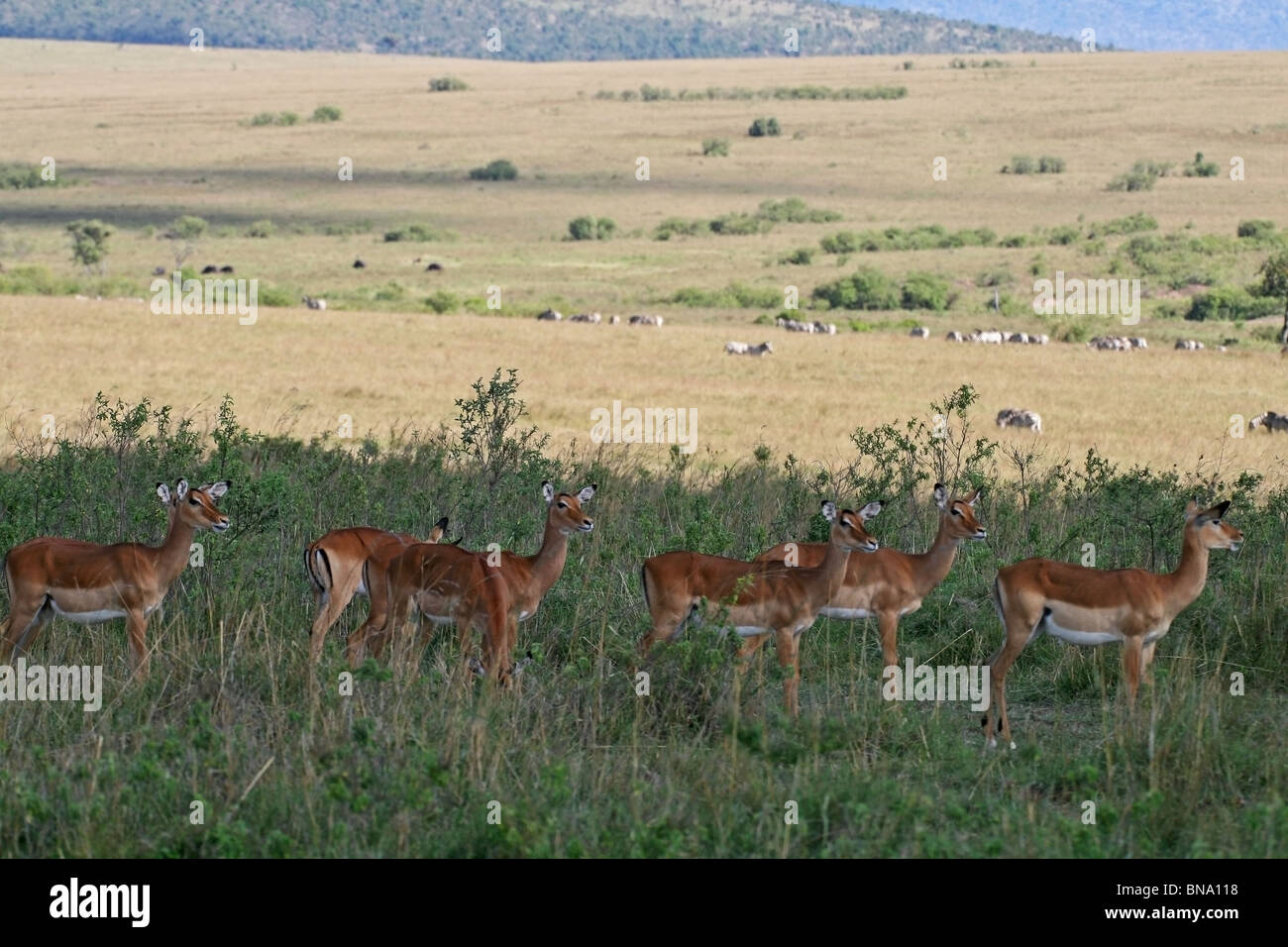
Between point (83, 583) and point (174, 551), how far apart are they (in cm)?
51

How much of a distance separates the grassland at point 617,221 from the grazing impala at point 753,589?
7.21 metres

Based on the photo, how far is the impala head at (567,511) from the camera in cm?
898

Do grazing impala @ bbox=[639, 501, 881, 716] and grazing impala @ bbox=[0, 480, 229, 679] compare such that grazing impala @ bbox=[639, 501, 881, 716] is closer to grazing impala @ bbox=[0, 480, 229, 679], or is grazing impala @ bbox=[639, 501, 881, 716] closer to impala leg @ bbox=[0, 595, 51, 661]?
grazing impala @ bbox=[0, 480, 229, 679]

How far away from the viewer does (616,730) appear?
796 centimetres

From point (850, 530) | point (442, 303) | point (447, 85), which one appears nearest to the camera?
point (850, 530)

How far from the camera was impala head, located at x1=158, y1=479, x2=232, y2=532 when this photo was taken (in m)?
8.76

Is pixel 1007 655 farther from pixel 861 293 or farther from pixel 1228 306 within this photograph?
pixel 861 293

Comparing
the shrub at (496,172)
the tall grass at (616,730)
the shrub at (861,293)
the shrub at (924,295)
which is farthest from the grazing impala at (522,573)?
the shrub at (496,172)

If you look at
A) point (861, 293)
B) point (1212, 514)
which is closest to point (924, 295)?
point (861, 293)

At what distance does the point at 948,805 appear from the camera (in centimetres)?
657

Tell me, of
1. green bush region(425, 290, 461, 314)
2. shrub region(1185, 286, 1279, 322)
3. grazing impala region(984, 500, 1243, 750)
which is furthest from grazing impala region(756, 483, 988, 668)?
shrub region(1185, 286, 1279, 322)

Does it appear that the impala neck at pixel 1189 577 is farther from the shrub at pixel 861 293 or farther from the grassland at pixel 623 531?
the shrub at pixel 861 293
